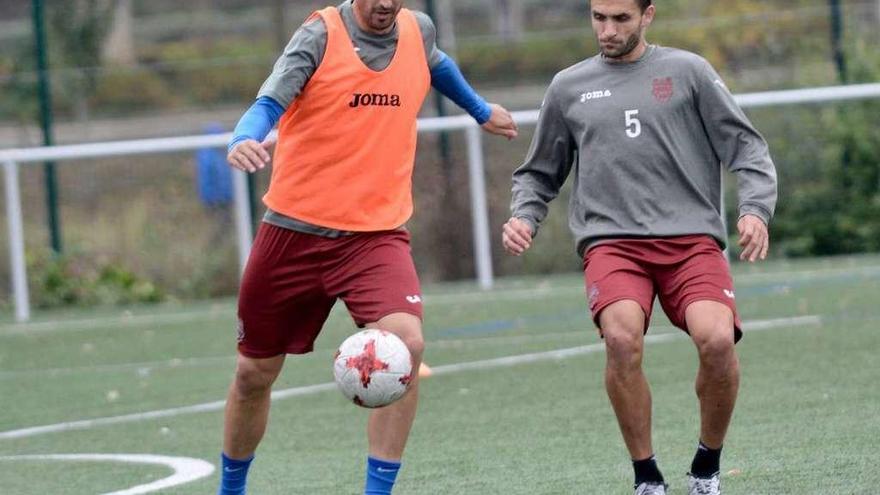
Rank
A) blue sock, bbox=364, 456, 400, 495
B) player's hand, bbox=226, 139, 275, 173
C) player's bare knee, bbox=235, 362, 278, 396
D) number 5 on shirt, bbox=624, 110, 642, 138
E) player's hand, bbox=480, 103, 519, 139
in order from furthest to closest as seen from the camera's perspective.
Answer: player's hand, bbox=480, 103, 519, 139, player's bare knee, bbox=235, 362, 278, 396, number 5 on shirt, bbox=624, 110, 642, 138, blue sock, bbox=364, 456, 400, 495, player's hand, bbox=226, 139, 275, 173

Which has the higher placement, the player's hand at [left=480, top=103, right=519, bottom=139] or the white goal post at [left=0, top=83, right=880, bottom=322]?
the player's hand at [left=480, top=103, right=519, bottom=139]

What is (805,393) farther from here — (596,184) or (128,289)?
(128,289)

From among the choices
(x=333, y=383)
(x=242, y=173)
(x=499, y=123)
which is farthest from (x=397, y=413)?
(x=242, y=173)

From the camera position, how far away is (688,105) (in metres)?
6.63

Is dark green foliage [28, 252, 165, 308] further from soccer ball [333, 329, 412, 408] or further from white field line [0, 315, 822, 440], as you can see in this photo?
soccer ball [333, 329, 412, 408]

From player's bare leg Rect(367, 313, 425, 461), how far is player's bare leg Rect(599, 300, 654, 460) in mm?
639

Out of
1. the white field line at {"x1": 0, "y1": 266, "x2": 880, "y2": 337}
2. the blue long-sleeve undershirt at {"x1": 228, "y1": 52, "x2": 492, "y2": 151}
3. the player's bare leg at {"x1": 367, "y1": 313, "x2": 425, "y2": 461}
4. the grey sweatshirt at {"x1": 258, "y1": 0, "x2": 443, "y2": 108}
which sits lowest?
the white field line at {"x1": 0, "y1": 266, "x2": 880, "y2": 337}

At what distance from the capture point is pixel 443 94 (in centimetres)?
713

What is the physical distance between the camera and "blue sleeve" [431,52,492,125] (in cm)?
700

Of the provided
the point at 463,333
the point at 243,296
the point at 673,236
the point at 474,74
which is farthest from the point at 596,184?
the point at 474,74

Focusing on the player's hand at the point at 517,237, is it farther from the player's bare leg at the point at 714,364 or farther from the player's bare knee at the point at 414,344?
the player's bare leg at the point at 714,364

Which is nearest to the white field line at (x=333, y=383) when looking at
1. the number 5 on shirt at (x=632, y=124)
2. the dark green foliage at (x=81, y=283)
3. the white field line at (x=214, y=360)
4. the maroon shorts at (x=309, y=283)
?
the white field line at (x=214, y=360)

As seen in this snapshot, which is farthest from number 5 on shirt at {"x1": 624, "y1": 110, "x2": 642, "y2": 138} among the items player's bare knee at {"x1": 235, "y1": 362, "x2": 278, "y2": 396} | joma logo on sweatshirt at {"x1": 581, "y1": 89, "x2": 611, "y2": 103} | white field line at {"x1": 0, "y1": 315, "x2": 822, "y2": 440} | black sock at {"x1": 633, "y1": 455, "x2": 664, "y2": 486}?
white field line at {"x1": 0, "y1": 315, "x2": 822, "y2": 440}

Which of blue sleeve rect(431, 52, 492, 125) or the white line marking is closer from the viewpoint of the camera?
blue sleeve rect(431, 52, 492, 125)
